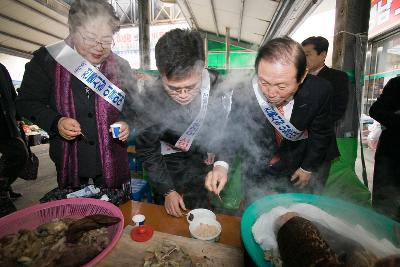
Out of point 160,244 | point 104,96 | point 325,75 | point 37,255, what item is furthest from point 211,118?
point 325,75

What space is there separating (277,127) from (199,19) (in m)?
12.3

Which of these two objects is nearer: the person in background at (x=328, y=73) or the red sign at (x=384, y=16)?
the person in background at (x=328, y=73)

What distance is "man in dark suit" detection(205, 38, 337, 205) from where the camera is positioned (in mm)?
2146

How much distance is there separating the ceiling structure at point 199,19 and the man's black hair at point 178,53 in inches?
194

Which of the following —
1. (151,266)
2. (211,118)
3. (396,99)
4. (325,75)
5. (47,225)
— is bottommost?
(151,266)

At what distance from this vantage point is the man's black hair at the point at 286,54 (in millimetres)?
2094

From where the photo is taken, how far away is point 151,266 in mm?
1250

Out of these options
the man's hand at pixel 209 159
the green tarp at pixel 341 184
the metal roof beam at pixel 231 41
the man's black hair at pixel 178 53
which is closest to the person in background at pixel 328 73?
the green tarp at pixel 341 184

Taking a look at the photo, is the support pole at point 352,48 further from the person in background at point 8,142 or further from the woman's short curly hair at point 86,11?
the person in background at point 8,142

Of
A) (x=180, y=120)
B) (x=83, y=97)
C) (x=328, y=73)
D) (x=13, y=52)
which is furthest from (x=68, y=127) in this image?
(x=13, y=52)

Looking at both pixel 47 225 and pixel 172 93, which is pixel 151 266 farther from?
pixel 172 93

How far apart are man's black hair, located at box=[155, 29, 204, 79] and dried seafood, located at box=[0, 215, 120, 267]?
1204 millimetres

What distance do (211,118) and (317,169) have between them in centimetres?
136

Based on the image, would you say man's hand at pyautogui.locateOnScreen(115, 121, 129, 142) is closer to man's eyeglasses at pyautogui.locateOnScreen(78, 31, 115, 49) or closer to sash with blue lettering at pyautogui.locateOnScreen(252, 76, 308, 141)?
man's eyeglasses at pyautogui.locateOnScreen(78, 31, 115, 49)
